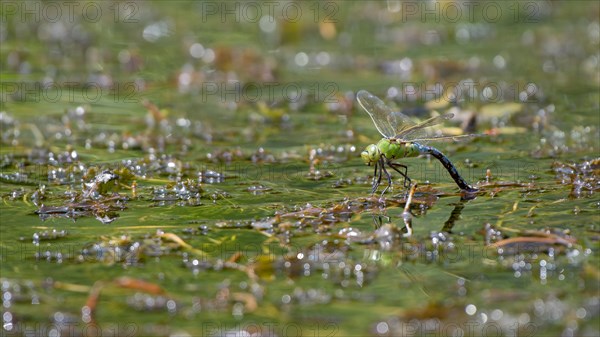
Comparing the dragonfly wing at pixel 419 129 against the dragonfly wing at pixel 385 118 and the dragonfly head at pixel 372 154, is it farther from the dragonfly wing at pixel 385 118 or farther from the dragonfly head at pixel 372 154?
the dragonfly head at pixel 372 154

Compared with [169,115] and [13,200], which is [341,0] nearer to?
[169,115]

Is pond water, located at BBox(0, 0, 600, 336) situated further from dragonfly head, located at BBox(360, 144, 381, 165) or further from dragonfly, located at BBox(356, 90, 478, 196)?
dragonfly head, located at BBox(360, 144, 381, 165)

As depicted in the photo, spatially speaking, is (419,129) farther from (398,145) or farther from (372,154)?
(372,154)

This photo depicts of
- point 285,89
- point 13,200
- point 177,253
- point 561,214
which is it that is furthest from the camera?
point 285,89

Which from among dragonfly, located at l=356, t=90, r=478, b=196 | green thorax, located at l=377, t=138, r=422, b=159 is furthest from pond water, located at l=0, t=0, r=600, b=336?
green thorax, located at l=377, t=138, r=422, b=159

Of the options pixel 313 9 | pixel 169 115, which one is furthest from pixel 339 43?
pixel 169 115

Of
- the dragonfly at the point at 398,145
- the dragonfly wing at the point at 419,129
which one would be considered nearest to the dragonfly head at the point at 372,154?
the dragonfly at the point at 398,145

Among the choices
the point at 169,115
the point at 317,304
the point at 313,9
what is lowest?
the point at 317,304

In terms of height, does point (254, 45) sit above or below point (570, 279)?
above
